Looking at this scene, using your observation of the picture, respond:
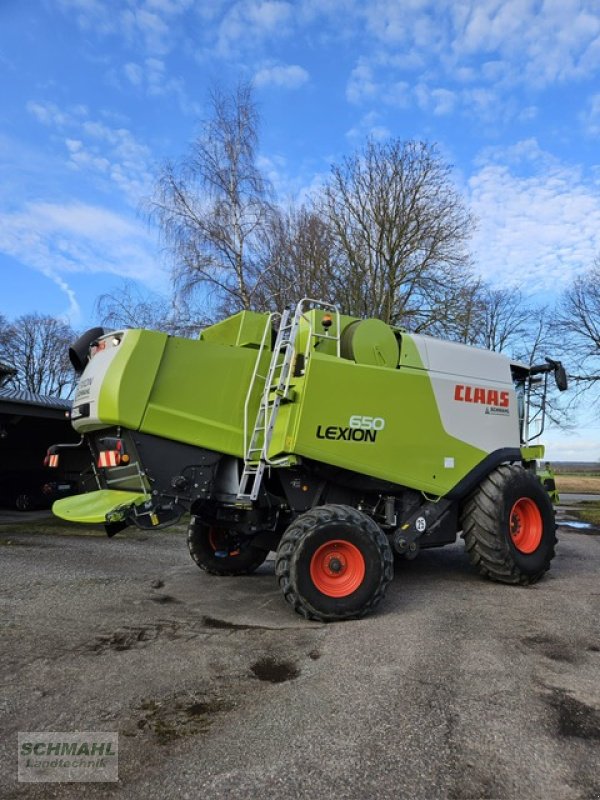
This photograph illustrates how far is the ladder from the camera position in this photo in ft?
18.1

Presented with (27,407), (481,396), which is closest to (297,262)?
(27,407)

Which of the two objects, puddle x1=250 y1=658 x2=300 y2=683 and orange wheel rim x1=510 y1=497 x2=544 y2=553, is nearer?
puddle x1=250 y1=658 x2=300 y2=683

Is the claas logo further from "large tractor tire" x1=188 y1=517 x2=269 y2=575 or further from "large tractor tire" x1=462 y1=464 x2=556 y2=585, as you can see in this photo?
"large tractor tire" x1=188 y1=517 x2=269 y2=575

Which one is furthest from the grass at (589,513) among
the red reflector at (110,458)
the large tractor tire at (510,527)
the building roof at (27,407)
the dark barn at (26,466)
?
the dark barn at (26,466)

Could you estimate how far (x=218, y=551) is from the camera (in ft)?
23.1

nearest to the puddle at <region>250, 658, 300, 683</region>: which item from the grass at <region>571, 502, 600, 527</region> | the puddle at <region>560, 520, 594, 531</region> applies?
the puddle at <region>560, 520, 594, 531</region>

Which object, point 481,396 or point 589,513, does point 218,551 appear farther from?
point 589,513

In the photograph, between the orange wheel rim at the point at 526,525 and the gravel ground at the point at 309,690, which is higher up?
the orange wheel rim at the point at 526,525

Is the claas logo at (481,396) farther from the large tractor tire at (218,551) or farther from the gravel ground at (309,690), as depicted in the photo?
the large tractor tire at (218,551)

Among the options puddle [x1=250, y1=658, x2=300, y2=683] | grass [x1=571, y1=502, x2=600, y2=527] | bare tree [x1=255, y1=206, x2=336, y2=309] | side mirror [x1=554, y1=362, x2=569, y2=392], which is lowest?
puddle [x1=250, y1=658, x2=300, y2=683]

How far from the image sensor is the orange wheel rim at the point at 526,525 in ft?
21.8

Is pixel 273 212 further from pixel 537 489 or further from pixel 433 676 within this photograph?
pixel 433 676

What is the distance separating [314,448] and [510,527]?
8.70ft

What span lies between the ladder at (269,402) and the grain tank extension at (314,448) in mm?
18
